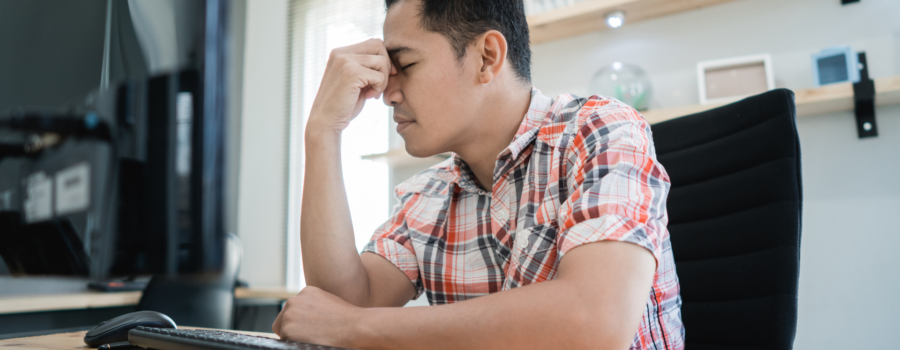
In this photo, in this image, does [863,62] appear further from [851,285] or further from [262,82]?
[262,82]

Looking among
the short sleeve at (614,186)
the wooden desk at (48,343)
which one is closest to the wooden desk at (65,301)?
the wooden desk at (48,343)

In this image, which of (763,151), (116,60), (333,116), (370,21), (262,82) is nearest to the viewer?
(763,151)

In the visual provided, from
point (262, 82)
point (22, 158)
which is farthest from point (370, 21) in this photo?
point (22, 158)

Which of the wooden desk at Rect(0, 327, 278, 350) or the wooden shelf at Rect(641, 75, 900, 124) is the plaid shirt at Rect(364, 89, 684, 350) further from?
the wooden shelf at Rect(641, 75, 900, 124)

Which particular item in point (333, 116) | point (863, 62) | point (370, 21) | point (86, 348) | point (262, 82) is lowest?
point (86, 348)

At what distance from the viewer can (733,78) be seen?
165cm

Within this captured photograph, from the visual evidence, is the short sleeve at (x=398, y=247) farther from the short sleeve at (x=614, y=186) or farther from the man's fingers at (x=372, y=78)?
the short sleeve at (x=614, y=186)

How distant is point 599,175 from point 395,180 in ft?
6.10

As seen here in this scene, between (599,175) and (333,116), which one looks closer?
(599,175)

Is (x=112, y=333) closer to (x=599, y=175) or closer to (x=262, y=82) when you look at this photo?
(x=599, y=175)

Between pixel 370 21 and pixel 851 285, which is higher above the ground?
pixel 370 21

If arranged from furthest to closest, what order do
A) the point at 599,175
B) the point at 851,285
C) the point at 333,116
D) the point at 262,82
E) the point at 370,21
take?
the point at 262,82 < the point at 370,21 < the point at 851,285 < the point at 333,116 < the point at 599,175

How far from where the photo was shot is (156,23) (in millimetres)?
1339

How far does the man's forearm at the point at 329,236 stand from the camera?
0.89 meters
